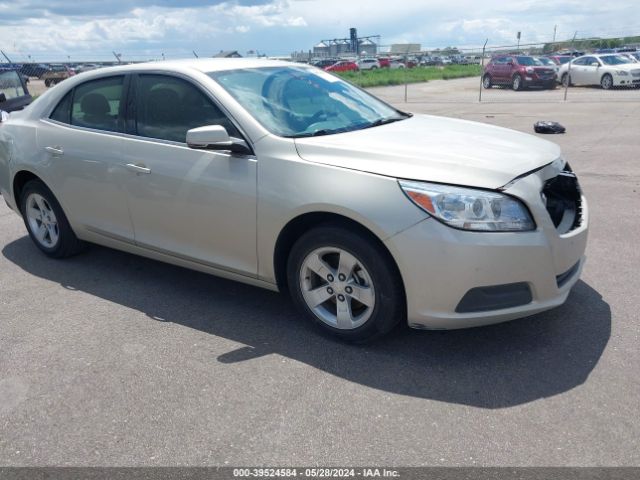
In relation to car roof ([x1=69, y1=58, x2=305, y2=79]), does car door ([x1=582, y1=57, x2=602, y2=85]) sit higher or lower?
higher

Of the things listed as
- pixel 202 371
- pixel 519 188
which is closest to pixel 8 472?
pixel 202 371

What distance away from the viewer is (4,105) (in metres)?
11.3

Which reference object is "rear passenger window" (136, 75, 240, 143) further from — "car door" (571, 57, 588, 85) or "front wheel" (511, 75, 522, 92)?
"front wheel" (511, 75, 522, 92)

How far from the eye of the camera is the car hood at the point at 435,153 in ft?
10.6

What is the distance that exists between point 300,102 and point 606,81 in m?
24.8

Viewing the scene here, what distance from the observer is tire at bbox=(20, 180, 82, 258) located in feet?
16.8

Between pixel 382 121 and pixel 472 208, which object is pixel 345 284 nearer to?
pixel 472 208

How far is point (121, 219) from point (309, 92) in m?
1.70

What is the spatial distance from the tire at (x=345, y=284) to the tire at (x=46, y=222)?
8.12 ft

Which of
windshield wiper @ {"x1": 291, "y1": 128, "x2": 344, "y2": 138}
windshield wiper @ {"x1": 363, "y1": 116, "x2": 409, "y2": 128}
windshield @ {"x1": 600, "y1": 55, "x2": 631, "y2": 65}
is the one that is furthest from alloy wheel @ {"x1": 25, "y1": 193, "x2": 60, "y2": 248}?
windshield @ {"x1": 600, "y1": 55, "x2": 631, "y2": 65}

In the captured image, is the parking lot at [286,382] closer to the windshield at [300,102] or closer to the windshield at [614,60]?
the windshield at [300,102]

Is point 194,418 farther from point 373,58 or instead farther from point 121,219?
point 373,58

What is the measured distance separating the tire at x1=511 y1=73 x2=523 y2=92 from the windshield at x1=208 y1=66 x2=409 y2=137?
81.0 ft

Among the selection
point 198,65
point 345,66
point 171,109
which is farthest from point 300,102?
point 345,66
